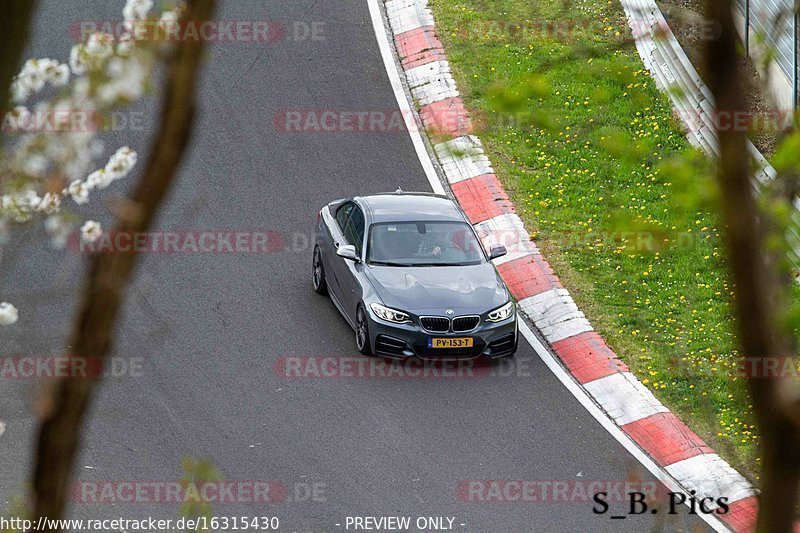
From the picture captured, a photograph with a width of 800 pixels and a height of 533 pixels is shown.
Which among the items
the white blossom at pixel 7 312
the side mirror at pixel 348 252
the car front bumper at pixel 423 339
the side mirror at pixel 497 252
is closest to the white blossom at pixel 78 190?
the white blossom at pixel 7 312

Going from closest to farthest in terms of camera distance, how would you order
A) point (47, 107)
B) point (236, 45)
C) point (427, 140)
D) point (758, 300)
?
point (758, 300)
point (47, 107)
point (427, 140)
point (236, 45)

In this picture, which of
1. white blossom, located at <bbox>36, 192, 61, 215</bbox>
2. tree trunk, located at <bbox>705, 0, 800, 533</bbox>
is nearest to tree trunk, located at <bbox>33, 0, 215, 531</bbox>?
white blossom, located at <bbox>36, 192, 61, 215</bbox>

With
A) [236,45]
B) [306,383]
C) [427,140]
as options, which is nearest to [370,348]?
[306,383]

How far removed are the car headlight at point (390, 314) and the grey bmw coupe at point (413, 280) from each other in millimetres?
10

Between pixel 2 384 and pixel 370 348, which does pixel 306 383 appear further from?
pixel 2 384

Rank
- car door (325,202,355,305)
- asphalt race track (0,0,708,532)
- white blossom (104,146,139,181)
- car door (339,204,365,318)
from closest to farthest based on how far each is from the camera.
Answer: white blossom (104,146,139,181)
asphalt race track (0,0,708,532)
car door (339,204,365,318)
car door (325,202,355,305)

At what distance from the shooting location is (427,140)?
17.0 metres

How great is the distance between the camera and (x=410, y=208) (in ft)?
44.4

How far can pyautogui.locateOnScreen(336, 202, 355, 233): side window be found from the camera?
13759 millimetres

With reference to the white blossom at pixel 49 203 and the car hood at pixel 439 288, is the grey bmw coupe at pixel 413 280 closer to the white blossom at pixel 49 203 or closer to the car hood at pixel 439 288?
the car hood at pixel 439 288

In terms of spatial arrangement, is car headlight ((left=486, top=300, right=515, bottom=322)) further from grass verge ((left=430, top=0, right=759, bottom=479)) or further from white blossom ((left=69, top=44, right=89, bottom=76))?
white blossom ((left=69, top=44, right=89, bottom=76))

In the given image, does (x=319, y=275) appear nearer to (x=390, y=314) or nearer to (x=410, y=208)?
(x=410, y=208)

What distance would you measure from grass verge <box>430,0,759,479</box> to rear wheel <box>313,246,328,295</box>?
2.59 m

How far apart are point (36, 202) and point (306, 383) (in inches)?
321
